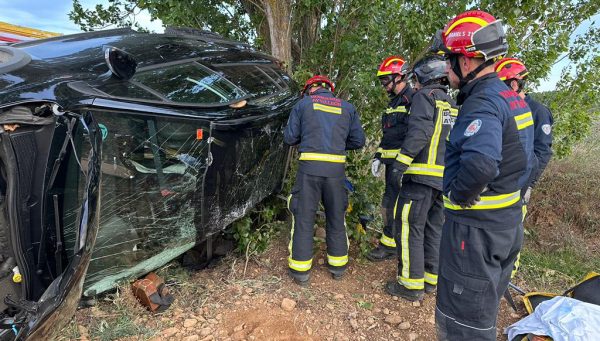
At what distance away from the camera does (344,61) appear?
4949 mm

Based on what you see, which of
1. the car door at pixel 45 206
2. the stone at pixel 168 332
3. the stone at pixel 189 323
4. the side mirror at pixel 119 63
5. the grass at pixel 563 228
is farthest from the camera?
the grass at pixel 563 228

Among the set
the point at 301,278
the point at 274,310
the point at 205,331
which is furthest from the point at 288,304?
the point at 205,331

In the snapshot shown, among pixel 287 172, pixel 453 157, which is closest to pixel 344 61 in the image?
pixel 287 172

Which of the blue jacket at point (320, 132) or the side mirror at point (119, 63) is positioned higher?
the side mirror at point (119, 63)

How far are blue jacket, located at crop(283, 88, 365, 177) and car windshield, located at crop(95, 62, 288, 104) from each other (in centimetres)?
36

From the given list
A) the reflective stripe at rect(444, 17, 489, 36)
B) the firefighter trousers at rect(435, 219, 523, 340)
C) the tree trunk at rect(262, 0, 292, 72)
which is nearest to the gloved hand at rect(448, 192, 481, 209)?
the firefighter trousers at rect(435, 219, 523, 340)

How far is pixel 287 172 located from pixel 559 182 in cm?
439

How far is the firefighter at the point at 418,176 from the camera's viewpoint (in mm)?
3109

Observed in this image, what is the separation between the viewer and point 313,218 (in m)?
3.31

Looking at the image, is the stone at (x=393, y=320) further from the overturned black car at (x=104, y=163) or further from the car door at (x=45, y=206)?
the car door at (x=45, y=206)

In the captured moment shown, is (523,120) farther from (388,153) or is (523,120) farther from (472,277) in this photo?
(388,153)

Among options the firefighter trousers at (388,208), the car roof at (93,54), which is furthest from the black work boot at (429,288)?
the car roof at (93,54)

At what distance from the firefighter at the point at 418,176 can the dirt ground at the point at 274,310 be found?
247mm

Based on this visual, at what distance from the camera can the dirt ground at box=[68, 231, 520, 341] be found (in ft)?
8.13
